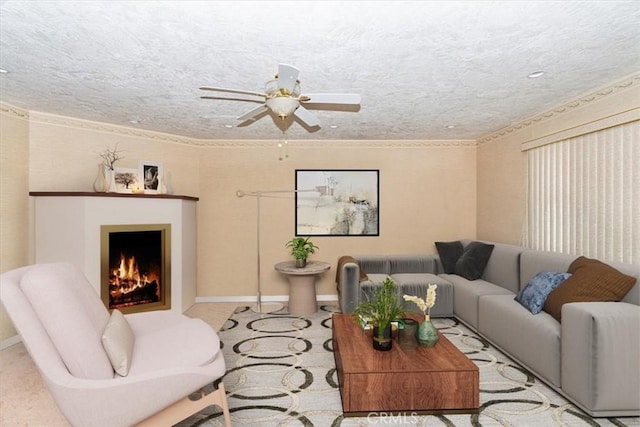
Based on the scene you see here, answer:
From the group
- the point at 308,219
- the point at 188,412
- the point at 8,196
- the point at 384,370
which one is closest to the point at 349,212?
the point at 308,219

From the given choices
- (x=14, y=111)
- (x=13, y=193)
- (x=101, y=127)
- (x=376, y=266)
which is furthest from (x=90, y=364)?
(x=376, y=266)

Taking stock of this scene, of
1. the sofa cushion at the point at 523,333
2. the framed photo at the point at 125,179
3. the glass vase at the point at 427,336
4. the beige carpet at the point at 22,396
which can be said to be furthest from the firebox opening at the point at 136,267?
the sofa cushion at the point at 523,333

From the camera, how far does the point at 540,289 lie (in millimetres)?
2959

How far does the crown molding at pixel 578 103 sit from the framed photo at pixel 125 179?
193 inches

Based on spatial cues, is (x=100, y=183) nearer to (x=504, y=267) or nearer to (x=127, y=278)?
(x=127, y=278)

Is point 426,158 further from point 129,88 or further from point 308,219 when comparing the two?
point 129,88

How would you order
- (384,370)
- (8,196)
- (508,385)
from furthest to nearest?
(8,196) → (508,385) → (384,370)

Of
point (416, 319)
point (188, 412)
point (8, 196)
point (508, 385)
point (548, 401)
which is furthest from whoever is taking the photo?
point (8, 196)

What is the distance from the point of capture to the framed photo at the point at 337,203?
5.25 m

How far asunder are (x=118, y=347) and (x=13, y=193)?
2862 millimetres

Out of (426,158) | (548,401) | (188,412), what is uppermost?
(426,158)

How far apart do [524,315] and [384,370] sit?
1449 mm

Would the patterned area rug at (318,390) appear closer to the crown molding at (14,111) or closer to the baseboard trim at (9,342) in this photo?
the baseboard trim at (9,342)

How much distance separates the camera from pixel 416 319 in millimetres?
3162
